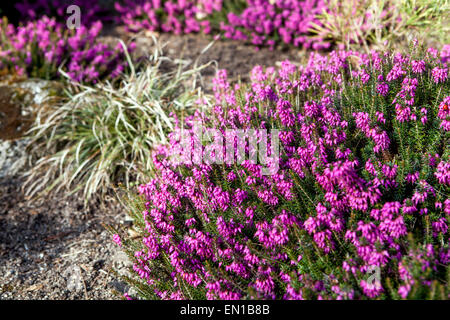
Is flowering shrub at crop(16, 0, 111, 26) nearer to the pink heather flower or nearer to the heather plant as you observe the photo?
the heather plant

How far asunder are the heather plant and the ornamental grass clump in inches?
43.5

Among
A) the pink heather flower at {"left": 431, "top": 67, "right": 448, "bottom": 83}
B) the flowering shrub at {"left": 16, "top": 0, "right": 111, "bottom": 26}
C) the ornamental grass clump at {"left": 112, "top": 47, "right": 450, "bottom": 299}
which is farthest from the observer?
the flowering shrub at {"left": 16, "top": 0, "right": 111, "bottom": 26}

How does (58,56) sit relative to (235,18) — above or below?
below

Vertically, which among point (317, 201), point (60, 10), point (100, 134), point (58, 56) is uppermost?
point (60, 10)

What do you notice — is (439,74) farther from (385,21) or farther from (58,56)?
(58,56)

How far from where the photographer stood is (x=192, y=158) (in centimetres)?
296

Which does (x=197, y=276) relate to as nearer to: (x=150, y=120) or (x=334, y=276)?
(x=334, y=276)

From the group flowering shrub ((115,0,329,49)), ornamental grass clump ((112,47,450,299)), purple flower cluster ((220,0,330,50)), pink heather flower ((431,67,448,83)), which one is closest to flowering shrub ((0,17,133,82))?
flowering shrub ((115,0,329,49))

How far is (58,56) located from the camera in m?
5.11

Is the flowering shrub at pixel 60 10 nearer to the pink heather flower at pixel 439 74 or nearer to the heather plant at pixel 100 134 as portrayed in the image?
the heather plant at pixel 100 134

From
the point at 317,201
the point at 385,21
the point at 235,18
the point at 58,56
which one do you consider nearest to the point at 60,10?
the point at 58,56

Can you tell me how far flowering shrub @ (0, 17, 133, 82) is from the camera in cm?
499

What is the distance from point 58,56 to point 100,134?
1.51 metres

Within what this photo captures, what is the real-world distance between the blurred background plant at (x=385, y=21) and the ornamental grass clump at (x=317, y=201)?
1166 mm
